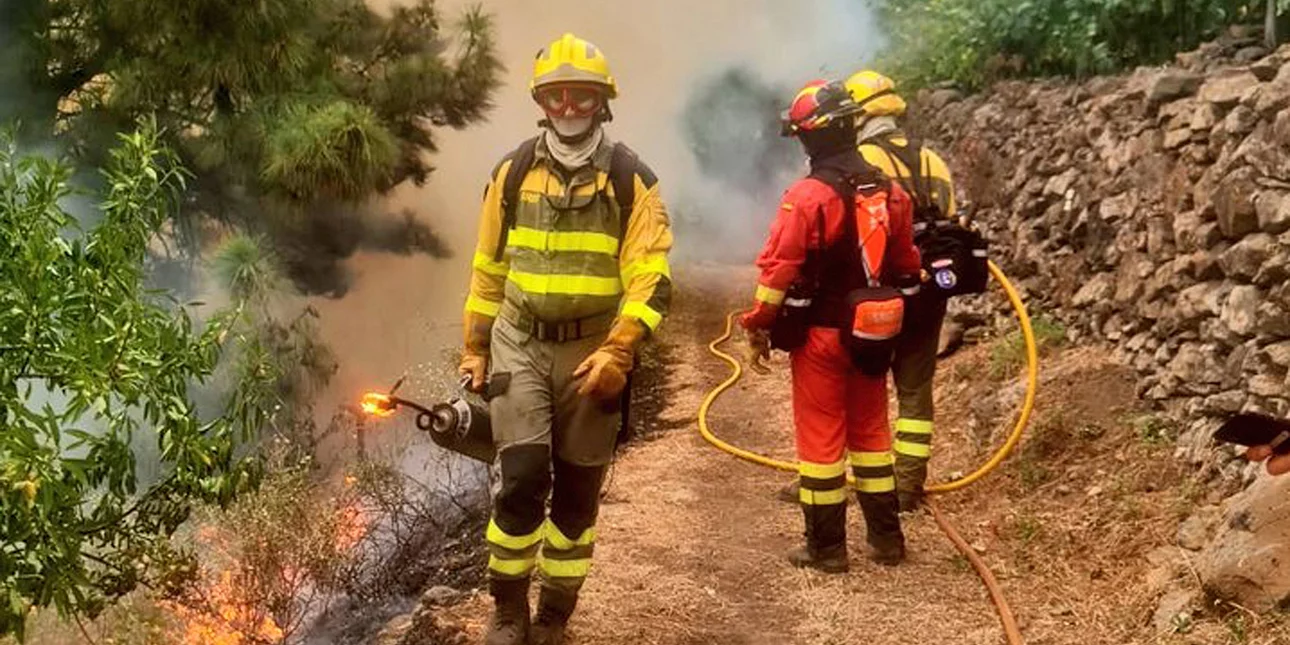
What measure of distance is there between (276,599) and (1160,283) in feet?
16.9

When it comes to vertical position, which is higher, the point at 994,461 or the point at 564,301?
the point at 564,301

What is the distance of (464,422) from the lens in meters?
3.86

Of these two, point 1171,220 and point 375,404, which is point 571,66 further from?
point 1171,220

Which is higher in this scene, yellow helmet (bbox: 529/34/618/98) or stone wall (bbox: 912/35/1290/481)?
yellow helmet (bbox: 529/34/618/98)

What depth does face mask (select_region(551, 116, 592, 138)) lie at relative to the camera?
12.2ft

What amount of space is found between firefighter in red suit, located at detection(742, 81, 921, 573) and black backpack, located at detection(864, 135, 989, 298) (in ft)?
1.72

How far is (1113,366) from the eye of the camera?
6027 mm

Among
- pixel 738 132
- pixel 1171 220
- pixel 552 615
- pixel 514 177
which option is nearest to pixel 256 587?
pixel 552 615

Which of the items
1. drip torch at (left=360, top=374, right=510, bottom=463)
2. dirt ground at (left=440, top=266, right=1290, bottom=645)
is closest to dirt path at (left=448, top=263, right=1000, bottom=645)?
dirt ground at (left=440, top=266, right=1290, bottom=645)

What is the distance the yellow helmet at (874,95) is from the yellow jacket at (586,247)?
1.94 meters

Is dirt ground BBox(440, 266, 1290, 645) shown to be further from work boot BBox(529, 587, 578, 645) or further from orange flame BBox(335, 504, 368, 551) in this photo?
orange flame BBox(335, 504, 368, 551)

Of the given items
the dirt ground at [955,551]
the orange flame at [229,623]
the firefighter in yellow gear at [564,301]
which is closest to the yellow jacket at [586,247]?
the firefighter in yellow gear at [564,301]

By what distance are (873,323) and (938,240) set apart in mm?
1073

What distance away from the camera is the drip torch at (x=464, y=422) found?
3750mm
